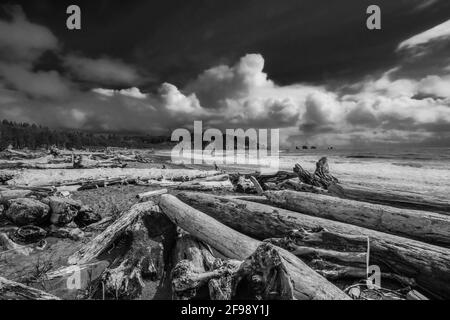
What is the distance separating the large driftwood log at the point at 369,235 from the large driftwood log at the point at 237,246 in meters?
0.64

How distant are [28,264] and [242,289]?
479 centimetres

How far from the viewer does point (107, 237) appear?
5.50 metres

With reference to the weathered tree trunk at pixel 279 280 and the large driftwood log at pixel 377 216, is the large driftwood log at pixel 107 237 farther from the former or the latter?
the large driftwood log at pixel 377 216

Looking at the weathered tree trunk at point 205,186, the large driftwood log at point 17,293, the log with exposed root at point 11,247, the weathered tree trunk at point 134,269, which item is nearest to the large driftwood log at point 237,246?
the weathered tree trunk at point 134,269

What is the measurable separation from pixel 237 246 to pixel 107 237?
10.0 feet

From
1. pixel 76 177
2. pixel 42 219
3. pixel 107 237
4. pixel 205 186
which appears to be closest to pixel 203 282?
pixel 107 237

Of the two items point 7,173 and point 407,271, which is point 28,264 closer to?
point 407,271

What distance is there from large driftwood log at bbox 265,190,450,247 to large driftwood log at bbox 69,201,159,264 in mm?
3608

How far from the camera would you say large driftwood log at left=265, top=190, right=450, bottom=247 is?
434 centimetres

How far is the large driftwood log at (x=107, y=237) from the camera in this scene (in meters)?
5.14

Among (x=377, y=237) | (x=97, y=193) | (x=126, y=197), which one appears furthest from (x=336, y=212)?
(x=97, y=193)

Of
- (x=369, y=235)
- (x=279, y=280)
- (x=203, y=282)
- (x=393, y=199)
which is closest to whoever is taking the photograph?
(x=279, y=280)

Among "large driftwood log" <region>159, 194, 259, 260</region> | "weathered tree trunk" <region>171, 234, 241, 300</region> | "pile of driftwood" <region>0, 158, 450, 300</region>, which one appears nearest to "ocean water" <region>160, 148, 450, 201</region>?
"pile of driftwood" <region>0, 158, 450, 300</region>

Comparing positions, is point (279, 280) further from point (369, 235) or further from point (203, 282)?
point (369, 235)
